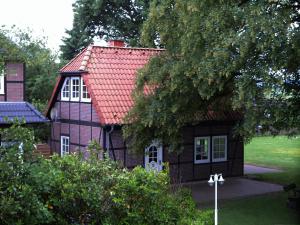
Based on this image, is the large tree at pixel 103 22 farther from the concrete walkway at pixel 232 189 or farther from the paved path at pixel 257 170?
the concrete walkway at pixel 232 189

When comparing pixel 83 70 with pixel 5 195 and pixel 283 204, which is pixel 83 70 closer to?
pixel 283 204

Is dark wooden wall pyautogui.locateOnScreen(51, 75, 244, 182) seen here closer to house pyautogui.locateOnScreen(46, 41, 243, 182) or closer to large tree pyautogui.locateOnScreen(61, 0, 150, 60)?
house pyautogui.locateOnScreen(46, 41, 243, 182)

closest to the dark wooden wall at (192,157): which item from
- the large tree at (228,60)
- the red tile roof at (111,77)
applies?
the red tile roof at (111,77)

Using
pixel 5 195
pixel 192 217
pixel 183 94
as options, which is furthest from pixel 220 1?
pixel 5 195

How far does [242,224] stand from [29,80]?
20.6 metres

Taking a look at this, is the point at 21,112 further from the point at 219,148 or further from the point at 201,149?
the point at 219,148

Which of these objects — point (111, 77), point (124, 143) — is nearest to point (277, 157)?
point (124, 143)

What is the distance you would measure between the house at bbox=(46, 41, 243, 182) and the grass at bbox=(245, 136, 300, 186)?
6.71ft

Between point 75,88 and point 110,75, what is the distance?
1.93 m

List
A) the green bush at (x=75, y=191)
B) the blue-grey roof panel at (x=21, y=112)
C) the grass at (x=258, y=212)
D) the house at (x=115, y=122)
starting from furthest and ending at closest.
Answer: the house at (x=115, y=122)
the blue-grey roof panel at (x=21, y=112)
the grass at (x=258, y=212)
the green bush at (x=75, y=191)

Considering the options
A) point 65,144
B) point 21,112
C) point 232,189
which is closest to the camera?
point 21,112

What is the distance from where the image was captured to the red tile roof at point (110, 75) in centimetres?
1817

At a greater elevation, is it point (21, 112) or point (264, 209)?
point (21, 112)

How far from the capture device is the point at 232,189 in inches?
739
